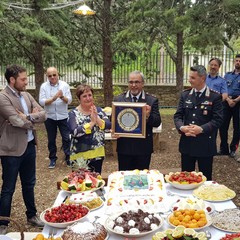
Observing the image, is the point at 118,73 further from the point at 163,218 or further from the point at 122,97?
the point at 163,218

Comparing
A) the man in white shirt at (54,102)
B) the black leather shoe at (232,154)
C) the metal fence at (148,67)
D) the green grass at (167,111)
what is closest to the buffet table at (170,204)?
the man in white shirt at (54,102)

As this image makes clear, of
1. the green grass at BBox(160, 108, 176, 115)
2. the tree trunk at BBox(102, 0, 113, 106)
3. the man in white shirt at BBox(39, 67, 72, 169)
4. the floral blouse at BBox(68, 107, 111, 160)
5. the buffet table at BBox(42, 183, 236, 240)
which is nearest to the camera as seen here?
the buffet table at BBox(42, 183, 236, 240)

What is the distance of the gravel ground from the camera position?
552 centimetres

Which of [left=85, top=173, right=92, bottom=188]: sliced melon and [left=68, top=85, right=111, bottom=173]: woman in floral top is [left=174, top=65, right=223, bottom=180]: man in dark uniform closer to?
[left=68, top=85, right=111, bottom=173]: woman in floral top

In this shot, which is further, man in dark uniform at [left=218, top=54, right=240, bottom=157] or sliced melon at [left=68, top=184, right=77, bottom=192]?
man in dark uniform at [left=218, top=54, right=240, bottom=157]

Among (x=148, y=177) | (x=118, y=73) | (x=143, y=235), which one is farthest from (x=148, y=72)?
(x=143, y=235)

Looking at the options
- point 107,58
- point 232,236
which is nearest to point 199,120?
point 232,236

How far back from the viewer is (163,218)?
3.11 m

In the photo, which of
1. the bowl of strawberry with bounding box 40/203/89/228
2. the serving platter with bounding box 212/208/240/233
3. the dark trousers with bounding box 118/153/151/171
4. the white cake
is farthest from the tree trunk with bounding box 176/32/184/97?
the bowl of strawberry with bounding box 40/203/89/228

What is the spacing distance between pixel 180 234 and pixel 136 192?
34.2 inches

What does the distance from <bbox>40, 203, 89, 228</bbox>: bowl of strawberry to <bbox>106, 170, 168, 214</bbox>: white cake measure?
0.25 meters

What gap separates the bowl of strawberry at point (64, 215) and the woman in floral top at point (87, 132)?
3.47 feet

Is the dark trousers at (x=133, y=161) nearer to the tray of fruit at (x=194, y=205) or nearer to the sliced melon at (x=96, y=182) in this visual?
the sliced melon at (x=96, y=182)

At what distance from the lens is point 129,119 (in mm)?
4176
